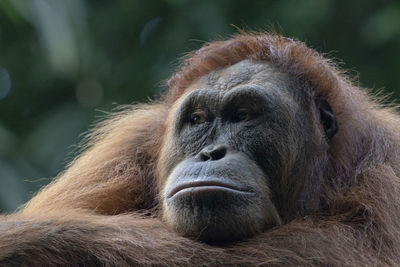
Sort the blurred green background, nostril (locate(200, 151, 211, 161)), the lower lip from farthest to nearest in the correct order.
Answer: the blurred green background
nostril (locate(200, 151, 211, 161))
the lower lip

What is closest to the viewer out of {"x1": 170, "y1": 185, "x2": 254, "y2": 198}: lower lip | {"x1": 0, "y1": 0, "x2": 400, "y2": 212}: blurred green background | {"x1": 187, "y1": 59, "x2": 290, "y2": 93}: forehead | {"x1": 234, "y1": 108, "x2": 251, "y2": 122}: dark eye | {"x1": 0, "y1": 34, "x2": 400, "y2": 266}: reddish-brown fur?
{"x1": 0, "y1": 34, "x2": 400, "y2": 266}: reddish-brown fur

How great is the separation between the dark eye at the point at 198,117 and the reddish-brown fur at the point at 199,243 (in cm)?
38

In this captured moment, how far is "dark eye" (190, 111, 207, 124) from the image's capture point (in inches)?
179

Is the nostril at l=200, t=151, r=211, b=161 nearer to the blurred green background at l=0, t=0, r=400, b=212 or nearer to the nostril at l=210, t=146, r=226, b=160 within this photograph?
the nostril at l=210, t=146, r=226, b=160

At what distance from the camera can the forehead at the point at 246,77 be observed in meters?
4.60

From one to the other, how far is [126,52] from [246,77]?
602cm

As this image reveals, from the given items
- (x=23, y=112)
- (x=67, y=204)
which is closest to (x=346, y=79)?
(x=67, y=204)

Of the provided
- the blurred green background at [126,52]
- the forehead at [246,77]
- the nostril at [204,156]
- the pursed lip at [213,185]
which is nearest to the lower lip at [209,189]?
the pursed lip at [213,185]

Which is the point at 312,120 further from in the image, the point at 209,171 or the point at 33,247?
the point at 33,247

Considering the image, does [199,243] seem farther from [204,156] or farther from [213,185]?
[204,156]

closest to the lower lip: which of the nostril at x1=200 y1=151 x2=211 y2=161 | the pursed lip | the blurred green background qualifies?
the pursed lip

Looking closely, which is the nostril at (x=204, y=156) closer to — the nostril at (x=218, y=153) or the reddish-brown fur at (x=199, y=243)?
the nostril at (x=218, y=153)

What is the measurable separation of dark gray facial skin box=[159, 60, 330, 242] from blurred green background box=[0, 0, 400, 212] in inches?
170

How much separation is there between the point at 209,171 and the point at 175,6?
6080 millimetres
